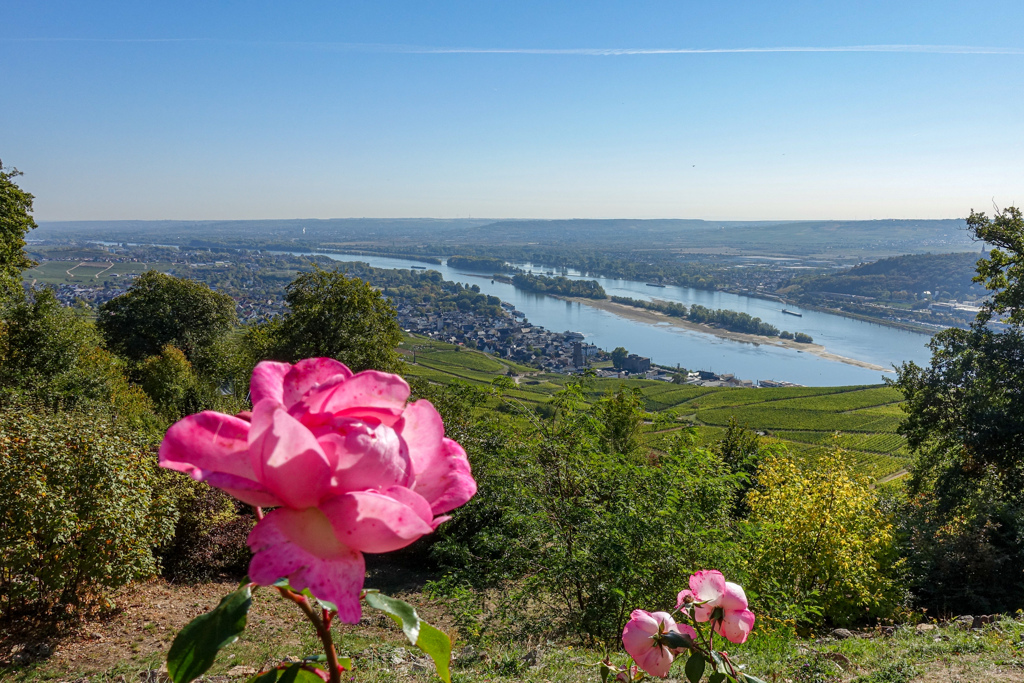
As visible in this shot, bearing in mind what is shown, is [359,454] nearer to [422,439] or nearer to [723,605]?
[422,439]

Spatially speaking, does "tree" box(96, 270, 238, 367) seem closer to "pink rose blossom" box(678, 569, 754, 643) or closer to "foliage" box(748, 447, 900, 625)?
"foliage" box(748, 447, 900, 625)

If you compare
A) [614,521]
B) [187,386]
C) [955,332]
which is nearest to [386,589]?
[614,521]

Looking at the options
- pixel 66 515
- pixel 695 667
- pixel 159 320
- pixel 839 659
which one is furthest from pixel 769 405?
pixel 695 667

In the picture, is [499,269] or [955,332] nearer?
[955,332]

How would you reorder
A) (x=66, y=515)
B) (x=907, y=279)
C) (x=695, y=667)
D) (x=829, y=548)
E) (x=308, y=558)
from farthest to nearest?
(x=907, y=279) < (x=829, y=548) < (x=66, y=515) < (x=695, y=667) < (x=308, y=558)

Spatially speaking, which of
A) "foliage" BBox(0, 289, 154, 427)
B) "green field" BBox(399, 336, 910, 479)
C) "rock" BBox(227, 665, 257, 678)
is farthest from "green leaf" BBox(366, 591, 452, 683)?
"green field" BBox(399, 336, 910, 479)

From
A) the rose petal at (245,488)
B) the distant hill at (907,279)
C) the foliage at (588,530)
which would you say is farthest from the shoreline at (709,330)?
the rose petal at (245,488)

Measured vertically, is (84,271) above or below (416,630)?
below

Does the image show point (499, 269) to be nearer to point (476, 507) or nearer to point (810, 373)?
point (810, 373)
